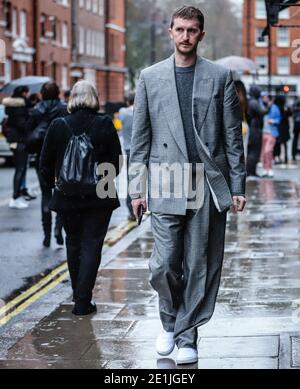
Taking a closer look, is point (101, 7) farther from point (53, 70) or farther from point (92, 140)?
point (92, 140)

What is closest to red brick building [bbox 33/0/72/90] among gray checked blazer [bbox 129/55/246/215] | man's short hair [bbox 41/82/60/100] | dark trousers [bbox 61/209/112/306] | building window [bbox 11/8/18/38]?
building window [bbox 11/8/18/38]

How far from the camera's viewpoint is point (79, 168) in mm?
8516

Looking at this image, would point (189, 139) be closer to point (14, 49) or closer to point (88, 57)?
point (14, 49)

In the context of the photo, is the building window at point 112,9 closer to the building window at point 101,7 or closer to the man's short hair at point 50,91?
the building window at point 101,7

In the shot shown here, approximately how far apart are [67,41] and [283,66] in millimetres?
27846

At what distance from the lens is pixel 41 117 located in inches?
515

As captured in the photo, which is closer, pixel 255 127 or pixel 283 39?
pixel 255 127

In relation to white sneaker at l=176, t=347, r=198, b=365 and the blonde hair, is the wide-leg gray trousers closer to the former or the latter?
white sneaker at l=176, t=347, r=198, b=365

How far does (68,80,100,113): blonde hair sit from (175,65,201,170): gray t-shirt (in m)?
2.06

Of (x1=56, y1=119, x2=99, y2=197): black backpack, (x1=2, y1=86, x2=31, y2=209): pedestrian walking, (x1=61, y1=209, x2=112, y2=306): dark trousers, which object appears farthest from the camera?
(x1=2, y1=86, x2=31, y2=209): pedestrian walking

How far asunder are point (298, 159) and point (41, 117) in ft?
59.7

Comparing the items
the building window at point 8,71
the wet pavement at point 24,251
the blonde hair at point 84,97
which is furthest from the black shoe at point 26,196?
the building window at point 8,71

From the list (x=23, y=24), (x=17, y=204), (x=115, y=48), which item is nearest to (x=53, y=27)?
(x=23, y=24)

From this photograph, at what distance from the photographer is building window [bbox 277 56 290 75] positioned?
302 feet
